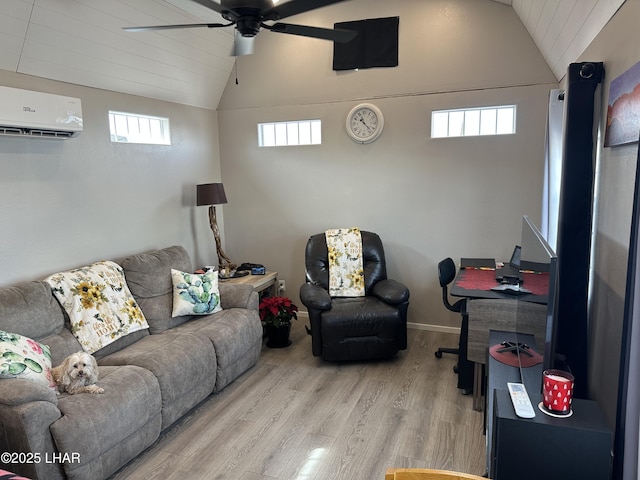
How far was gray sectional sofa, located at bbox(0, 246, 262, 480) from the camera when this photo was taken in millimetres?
2113

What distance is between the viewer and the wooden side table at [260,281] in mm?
4266

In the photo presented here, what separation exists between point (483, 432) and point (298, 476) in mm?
1188

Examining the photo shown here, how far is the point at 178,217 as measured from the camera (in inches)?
174

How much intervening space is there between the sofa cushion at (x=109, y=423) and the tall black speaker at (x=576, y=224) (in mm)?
2359

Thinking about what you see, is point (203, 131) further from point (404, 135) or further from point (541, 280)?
point (541, 280)

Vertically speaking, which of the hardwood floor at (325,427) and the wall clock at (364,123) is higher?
the wall clock at (364,123)

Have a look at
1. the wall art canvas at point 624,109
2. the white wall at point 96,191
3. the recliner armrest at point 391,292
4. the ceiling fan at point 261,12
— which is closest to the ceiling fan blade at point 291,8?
the ceiling fan at point 261,12

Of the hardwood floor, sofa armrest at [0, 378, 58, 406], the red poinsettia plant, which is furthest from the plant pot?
sofa armrest at [0, 378, 58, 406]

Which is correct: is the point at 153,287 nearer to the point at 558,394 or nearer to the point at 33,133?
the point at 33,133

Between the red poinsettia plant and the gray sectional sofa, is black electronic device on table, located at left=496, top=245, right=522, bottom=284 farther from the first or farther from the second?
the gray sectional sofa

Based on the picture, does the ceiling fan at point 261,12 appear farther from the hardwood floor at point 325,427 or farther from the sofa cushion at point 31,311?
the hardwood floor at point 325,427

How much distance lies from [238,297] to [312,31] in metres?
2.22

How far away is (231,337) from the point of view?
11.0 feet

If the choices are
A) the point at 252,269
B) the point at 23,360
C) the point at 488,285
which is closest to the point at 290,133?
the point at 252,269
